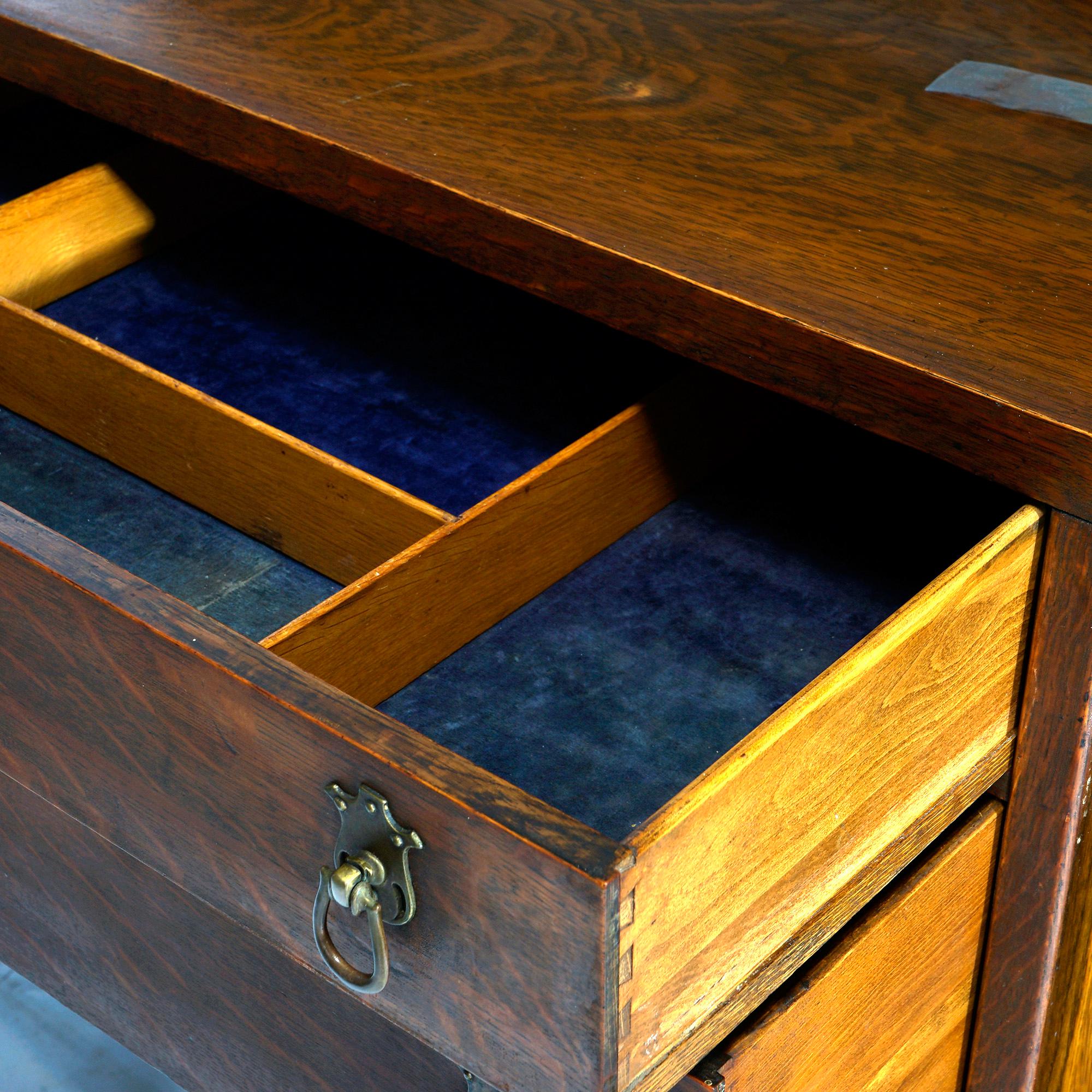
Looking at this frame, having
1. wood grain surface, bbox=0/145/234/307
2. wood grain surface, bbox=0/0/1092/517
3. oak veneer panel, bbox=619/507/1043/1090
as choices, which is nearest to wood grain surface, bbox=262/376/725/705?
wood grain surface, bbox=0/0/1092/517

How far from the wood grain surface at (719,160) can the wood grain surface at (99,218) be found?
10 cm

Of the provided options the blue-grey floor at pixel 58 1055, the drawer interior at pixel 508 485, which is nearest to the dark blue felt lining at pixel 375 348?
the drawer interior at pixel 508 485

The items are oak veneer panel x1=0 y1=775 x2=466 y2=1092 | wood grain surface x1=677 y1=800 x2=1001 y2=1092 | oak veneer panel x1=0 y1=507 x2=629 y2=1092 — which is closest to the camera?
oak veneer panel x1=0 y1=507 x2=629 y2=1092

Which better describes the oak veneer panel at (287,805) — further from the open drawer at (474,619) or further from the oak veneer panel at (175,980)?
the oak veneer panel at (175,980)

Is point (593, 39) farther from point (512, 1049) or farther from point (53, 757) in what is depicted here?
point (512, 1049)

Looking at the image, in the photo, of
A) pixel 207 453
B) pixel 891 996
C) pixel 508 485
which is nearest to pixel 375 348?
pixel 207 453

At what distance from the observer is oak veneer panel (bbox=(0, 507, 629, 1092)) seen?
0.54 metres

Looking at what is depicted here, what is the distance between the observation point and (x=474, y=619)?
88 cm

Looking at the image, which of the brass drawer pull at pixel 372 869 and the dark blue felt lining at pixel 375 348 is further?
the dark blue felt lining at pixel 375 348

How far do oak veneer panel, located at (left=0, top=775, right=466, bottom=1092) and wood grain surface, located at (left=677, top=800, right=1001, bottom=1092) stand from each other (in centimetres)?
16

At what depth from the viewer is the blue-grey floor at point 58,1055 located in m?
1.24

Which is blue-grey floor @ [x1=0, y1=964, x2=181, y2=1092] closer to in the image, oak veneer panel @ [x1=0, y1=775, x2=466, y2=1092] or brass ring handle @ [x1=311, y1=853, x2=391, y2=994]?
oak veneer panel @ [x1=0, y1=775, x2=466, y2=1092]

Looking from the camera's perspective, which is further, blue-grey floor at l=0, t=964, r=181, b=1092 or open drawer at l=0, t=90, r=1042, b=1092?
blue-grey floor at l=0, t=964, r=181, b=1092

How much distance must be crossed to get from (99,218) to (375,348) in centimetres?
28
